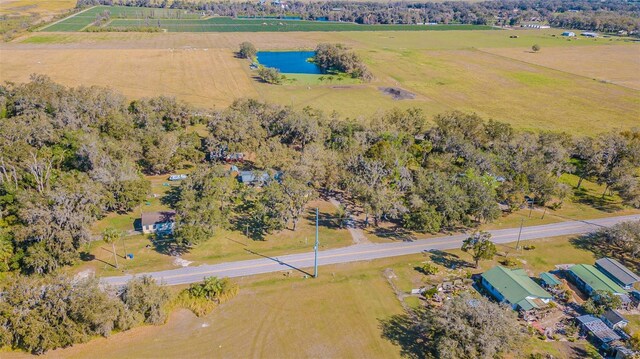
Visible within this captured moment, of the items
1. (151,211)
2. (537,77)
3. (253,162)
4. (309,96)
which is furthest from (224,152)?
(537,77)

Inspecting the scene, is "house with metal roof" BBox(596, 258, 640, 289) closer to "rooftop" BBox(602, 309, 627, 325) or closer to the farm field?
"rooftop" BBox(602, 309, 627, 325)

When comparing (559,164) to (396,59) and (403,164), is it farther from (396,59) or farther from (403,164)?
(396,59)

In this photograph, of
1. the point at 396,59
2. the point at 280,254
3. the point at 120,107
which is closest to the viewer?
the point at 280,254

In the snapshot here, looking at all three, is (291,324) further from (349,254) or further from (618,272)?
(618,272)

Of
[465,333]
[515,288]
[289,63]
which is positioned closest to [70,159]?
[465,333]

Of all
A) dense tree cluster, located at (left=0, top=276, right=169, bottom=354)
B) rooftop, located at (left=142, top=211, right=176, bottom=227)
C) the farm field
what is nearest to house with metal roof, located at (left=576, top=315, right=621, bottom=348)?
the farm field

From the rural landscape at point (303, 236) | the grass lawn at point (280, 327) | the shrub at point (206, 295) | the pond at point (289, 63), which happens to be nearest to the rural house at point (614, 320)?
the rural landscape at point (303, 236)

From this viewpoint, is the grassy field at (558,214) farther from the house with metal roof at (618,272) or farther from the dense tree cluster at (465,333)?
the dense tree cluster at (465,333)
